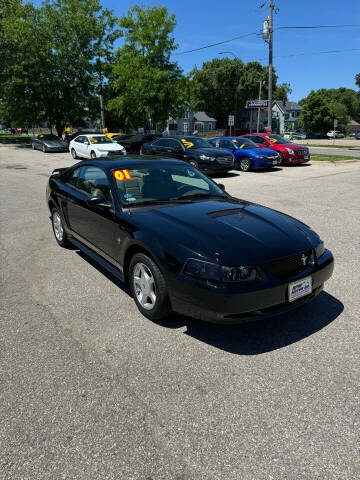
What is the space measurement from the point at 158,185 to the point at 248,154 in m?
12.5

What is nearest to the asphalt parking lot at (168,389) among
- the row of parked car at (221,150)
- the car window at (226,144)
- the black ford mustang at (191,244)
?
the black ford mustang at (191,244)

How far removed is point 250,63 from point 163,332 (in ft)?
256

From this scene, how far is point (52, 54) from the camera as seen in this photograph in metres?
32.8

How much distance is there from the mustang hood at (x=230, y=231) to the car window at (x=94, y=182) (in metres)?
0.64

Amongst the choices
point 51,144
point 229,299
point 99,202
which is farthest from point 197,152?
point 51,144

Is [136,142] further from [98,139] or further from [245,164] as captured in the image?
[245,164]

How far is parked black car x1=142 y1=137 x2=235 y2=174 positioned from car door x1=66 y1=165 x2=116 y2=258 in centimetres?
897

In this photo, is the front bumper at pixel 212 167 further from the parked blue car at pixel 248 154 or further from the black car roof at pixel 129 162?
the black car roof at pixel 129 162

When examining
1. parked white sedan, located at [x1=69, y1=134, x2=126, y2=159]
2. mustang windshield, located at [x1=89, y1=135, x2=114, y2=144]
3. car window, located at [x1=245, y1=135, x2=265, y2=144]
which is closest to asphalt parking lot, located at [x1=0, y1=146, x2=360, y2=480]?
car window, located at [x1=245, y1=135, x2=265, y2=144]

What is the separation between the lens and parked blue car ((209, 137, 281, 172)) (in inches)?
614

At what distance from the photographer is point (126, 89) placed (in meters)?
30.2

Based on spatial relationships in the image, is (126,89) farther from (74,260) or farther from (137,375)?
(137,375)

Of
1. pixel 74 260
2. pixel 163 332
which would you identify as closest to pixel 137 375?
pixel 163 332

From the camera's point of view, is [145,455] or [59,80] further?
[59,80]
